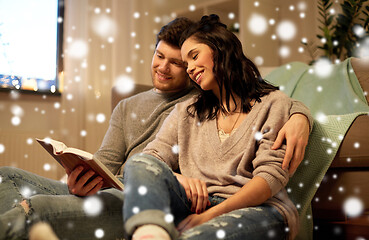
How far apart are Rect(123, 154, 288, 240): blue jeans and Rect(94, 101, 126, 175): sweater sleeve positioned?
520mm

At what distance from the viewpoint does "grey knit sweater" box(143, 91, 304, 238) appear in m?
0.90

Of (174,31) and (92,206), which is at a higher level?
(174,31)

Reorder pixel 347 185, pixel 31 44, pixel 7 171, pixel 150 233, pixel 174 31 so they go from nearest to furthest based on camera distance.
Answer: pixel 150 233, pixel 7 171, pixel 347 185, pixel 174 31, pixel 31 44

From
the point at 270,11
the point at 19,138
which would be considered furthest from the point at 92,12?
the point at 270,11

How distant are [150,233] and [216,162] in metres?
0.43

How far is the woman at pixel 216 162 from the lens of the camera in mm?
718

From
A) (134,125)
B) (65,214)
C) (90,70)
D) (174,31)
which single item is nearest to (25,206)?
(65,214)

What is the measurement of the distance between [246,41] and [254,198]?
197 centimetres

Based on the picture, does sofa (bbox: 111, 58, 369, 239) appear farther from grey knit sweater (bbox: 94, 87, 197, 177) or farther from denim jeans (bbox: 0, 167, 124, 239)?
denim jeans (bbox: 0, 167, 124, 239)

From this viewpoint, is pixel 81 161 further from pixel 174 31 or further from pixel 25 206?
pixel 174 31

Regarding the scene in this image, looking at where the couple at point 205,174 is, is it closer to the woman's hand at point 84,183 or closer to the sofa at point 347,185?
the woman's hand at point 84,183

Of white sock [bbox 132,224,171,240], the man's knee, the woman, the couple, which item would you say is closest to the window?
the couple

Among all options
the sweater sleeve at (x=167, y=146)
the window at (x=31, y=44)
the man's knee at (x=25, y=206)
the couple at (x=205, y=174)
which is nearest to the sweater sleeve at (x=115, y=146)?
the couple at (x=205, y=174)

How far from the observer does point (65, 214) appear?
877 mm
